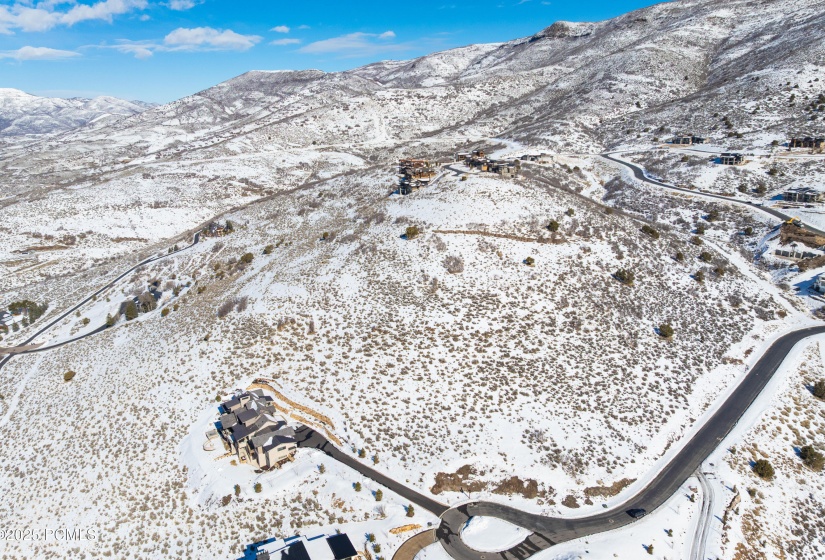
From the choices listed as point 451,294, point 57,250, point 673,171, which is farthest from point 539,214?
point 57,250

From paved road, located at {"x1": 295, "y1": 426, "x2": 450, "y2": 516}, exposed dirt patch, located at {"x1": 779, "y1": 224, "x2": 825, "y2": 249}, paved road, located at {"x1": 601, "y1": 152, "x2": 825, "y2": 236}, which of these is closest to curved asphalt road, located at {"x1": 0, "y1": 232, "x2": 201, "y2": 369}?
paved road, located at {"x1": 295, "y1": 426, "x2": 450, "y2": 516}

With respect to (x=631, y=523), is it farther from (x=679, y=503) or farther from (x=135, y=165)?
(x=135, y=165)

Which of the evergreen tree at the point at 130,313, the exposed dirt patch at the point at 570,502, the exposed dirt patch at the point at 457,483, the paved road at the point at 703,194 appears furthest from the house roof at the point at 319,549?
the paved road at the point at 703,194

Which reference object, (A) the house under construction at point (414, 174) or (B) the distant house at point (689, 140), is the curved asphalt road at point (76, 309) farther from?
(B) the distant house at point (689, 140)

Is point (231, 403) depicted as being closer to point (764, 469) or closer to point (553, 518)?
point (553, 518)

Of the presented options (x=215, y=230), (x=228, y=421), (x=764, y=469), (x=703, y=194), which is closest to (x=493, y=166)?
(x=703, y=194)

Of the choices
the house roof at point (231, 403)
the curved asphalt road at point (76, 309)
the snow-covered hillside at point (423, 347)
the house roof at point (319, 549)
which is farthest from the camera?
the curved asphalt road at point (76, 309)
